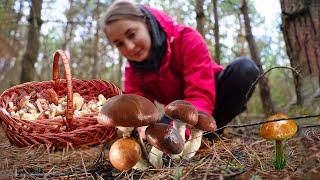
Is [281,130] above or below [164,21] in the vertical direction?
below

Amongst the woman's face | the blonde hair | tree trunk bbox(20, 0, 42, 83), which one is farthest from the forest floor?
tree trunk bbox(20, 0, 42, 83)

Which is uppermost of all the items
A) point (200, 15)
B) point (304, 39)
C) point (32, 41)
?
point (200, 15)

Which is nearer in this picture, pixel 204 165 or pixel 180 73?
pixel 204 165

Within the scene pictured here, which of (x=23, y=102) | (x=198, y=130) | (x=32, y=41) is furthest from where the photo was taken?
(x=32, y=41)

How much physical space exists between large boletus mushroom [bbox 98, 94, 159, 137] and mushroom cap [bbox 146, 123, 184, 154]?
0.18ft

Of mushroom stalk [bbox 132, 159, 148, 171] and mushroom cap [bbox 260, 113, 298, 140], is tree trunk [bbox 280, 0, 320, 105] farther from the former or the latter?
mushroom stalk [bbox 132, 159, 148, 171]

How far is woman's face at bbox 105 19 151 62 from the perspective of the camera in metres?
2.68

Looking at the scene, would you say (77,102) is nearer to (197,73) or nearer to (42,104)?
(42,104)

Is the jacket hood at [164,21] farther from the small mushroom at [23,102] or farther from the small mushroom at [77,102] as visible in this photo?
the small mushroom at [23,102]

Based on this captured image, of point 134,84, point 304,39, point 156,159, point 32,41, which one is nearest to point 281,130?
point 156,159

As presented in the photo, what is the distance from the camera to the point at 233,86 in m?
3.11

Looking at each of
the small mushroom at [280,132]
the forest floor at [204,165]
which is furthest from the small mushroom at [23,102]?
the small mushroom at [280,132]

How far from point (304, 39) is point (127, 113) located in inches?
68.4

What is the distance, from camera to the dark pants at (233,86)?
10.1 ft
